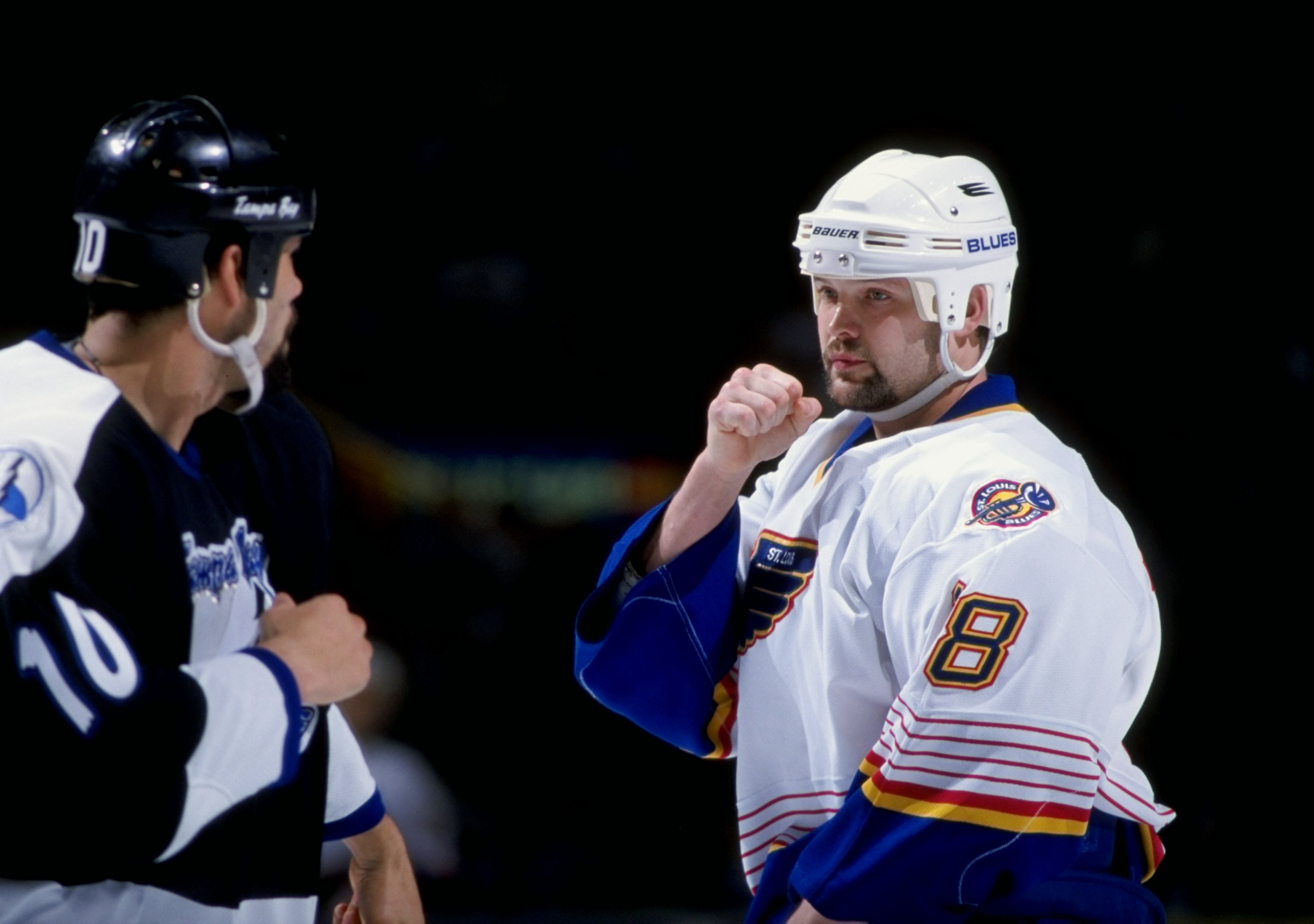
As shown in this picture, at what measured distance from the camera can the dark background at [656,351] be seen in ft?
13.7

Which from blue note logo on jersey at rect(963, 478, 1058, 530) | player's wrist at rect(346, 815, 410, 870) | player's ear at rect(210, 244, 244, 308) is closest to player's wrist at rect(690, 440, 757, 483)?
blue note logo on jersey at rect(963, 478, 1058, 530)

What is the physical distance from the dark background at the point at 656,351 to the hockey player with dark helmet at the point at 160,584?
2447 mm

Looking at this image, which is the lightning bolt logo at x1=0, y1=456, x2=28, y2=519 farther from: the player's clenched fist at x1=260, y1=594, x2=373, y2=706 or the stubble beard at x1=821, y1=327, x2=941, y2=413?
the stubble beard at x1=821, y1=327, x2=941, y2=413

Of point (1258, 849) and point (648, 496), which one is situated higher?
point (648, 496)

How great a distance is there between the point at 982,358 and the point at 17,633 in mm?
1492

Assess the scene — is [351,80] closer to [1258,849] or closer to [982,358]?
[982,358]

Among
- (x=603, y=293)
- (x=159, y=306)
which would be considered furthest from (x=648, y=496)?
(x=159, y=306)

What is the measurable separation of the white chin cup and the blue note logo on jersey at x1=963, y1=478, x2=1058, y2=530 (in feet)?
3.14

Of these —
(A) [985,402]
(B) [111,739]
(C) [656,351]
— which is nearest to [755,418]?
(A) [985,402]

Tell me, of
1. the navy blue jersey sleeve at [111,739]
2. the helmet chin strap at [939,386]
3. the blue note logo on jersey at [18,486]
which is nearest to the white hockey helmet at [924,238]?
the helmet chin strap at [939,386]

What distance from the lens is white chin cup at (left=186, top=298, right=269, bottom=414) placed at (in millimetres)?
1696

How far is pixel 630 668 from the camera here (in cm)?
241

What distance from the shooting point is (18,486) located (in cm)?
148

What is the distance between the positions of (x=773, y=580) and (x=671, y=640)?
20cm
